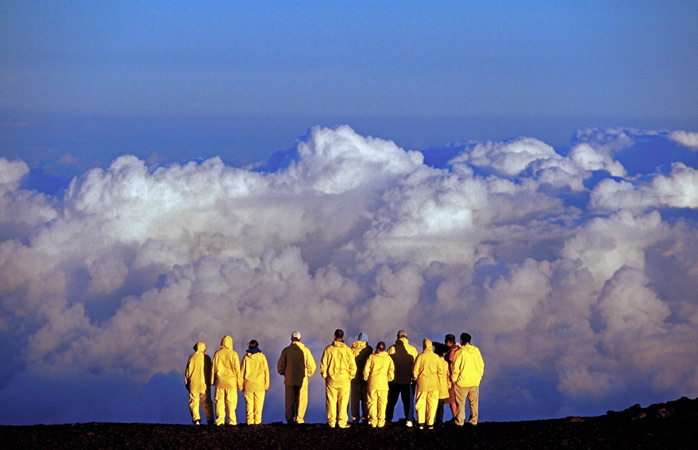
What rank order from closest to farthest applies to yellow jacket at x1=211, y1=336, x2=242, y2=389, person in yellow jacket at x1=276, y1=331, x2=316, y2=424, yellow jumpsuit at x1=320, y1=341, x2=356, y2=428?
yellow jumpsuit at x1=320, y1=341, x2=356, y2=428, yellow jacket at x1=211, y1=336, x2=242, y2=389, person in yellow jacket at x1=276, y1=331, x2=316, y2=424

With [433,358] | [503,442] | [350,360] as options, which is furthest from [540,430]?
[350,360]

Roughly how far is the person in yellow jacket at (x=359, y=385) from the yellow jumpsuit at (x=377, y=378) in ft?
2.39

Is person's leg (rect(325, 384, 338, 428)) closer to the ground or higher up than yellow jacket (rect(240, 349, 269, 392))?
closer to the ground

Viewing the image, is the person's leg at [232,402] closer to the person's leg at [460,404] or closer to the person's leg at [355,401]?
the person's leg at [355,401]

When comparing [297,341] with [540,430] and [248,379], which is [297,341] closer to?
[248,379]

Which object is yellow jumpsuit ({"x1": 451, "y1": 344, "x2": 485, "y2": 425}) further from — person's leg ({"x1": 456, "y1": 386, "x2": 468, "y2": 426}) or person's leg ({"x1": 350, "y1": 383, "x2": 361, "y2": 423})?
person's leg ({"x1": 350, "y1": 383, "x2": 361, "y2": 423})

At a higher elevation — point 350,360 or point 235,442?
point 350,360

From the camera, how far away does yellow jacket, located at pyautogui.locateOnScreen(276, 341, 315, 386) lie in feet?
111

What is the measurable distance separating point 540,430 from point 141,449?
1209cm

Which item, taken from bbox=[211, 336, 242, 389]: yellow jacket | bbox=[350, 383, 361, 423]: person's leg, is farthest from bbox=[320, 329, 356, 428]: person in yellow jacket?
bbox=[211, 336, 242, 389]: yellow jacket

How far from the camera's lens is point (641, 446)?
103 ft

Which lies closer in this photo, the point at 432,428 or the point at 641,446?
the point at 641,446

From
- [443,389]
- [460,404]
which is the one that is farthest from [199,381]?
[460,404]

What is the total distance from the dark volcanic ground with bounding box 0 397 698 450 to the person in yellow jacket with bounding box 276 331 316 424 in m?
1.02
